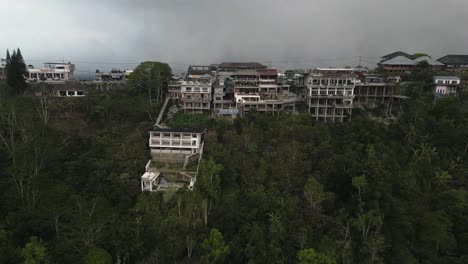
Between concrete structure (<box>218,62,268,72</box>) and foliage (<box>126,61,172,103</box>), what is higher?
concrete structure (<box>218,62,268,72</box>)

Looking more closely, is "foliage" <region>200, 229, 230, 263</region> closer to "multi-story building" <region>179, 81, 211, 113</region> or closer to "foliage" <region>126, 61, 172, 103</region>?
"multi-story building" <region>179, 81, 211, 113</region>

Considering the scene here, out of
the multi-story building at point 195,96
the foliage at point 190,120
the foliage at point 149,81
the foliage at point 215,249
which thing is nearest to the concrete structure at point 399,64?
the multi-story building at point 195,96

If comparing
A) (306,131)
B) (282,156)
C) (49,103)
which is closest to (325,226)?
(282,156)

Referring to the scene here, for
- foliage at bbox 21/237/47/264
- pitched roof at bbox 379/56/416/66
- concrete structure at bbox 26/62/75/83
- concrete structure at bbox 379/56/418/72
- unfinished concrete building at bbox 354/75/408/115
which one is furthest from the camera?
pitched roof at bbox 379/56/416/66

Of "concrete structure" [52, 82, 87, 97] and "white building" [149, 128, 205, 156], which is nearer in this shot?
"white building" [149, 128, 205, 156]

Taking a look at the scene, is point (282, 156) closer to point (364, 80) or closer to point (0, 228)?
point (364, 80)

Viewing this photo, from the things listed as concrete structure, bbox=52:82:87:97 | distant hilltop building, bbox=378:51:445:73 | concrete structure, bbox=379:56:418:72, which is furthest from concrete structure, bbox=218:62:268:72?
concrete structure, bbox=52:82:87:97
